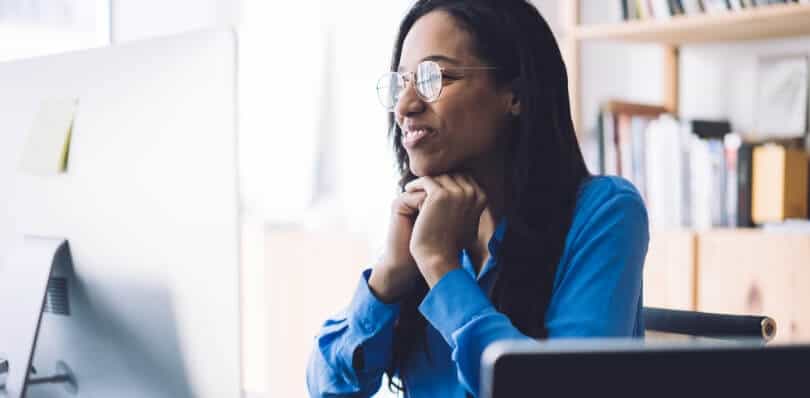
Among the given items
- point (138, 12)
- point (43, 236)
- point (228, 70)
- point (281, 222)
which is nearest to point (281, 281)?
point (281, 222)

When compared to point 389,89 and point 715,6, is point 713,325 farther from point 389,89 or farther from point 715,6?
point 715,6

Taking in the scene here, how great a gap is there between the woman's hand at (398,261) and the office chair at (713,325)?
345 millimetres

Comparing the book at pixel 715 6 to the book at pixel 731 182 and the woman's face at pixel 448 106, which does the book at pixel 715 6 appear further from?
the woman's face at pixel 448 106

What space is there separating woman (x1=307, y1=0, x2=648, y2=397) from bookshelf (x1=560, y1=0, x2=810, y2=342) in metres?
0.92

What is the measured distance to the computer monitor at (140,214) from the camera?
35.3 inches

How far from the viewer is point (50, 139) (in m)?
1.04

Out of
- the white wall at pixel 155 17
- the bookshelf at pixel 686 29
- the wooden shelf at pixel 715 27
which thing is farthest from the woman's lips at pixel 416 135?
the white wall at pixel 155 17

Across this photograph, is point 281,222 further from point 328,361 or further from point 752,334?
point 752,334

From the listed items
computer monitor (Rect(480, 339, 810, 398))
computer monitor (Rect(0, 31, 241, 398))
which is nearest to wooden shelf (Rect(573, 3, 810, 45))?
computer monitor (Rect(0, 31, 241, 398))

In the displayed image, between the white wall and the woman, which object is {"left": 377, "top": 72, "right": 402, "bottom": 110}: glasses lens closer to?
the woman

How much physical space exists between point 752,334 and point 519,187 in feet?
1.15

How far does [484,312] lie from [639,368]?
0.59 meters

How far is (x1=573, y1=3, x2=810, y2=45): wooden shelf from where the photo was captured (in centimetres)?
196

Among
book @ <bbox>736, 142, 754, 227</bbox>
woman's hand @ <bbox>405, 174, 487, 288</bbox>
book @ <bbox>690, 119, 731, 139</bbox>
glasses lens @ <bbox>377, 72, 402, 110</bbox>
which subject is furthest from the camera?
book @ <bbox>690, 119, 731, 139</bbox>
